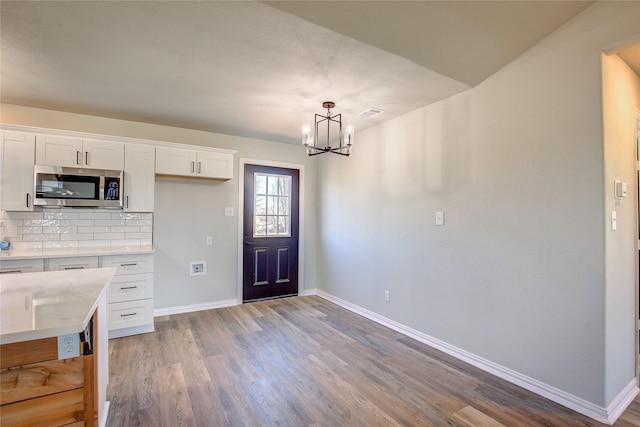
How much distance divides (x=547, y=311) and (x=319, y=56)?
2476mm

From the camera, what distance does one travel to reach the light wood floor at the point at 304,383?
1.97 meters

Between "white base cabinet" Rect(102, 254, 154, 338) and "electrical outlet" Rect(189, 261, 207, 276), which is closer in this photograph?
"white base cabinet" Rect(102, 254, 154, 338)

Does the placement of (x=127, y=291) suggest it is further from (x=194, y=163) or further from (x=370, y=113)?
(x=370, y=113)

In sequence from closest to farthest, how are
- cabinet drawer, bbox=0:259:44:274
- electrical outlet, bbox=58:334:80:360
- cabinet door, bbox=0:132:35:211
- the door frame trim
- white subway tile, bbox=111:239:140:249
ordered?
1. electrical outlet, bbox=58:334:80:360
2. cabinet drawer, bbox=0:259:44:274
3. cabinet door, bbox=0:132:35:211
4. white subway tile, bbox=111:239:140:249
5. the door frame trim

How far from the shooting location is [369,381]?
94.4 inches

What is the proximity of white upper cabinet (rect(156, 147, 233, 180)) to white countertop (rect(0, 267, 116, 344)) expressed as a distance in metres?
1.80

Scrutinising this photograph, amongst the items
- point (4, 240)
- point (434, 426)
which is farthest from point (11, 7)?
point (434, 426)

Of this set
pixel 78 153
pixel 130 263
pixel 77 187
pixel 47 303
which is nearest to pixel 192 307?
pixel 130 263

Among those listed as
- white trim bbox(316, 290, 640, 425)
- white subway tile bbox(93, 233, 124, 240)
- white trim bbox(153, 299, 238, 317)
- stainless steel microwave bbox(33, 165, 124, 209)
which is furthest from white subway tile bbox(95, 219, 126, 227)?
white trim bbox(316, 290, 640, 425)

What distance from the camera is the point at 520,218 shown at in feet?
7.82

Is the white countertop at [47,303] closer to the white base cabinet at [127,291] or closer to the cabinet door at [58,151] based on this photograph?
the white base cabinet at [127,291]

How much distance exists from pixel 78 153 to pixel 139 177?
0.58 meters

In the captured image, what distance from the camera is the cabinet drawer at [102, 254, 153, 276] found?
3.14 m

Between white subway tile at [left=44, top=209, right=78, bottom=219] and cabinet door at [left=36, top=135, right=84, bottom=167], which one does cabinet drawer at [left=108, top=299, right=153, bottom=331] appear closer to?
white subway tile at [left=44, top=209, right=78, bottom=219]
